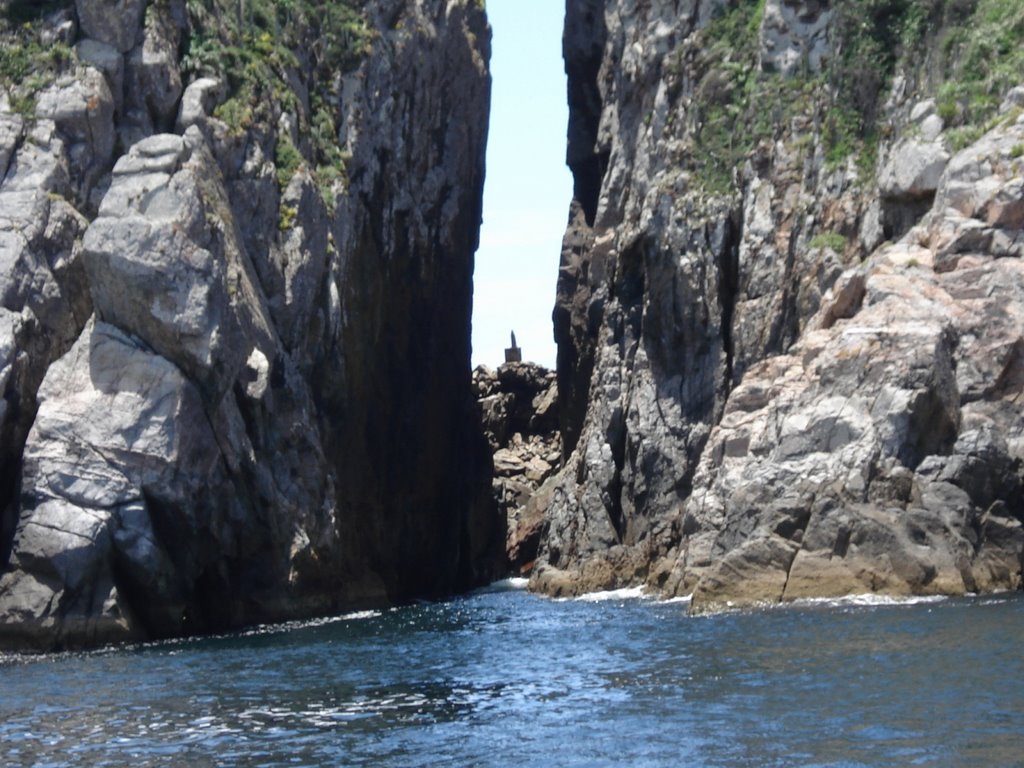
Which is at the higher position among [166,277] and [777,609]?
[166,277]

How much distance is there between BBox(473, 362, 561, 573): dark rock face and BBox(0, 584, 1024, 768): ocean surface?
64.3 m

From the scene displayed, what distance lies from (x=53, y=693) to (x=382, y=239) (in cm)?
4392

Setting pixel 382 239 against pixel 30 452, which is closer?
pixel 30 452

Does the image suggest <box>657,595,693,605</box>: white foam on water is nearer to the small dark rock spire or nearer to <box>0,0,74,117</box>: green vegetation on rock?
<box>0,0,74,117</box>: green vegetation on rock

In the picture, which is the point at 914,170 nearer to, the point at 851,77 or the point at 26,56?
the point at 851,77

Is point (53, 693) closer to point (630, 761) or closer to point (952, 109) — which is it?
point (630, 761)

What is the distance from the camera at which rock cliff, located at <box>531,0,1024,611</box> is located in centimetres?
3850

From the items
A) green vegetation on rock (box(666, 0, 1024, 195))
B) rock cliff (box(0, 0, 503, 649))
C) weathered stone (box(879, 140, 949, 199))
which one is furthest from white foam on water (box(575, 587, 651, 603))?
green vegetation on rock (box(666, 0, 1024, 195))

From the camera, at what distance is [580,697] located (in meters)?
24.2

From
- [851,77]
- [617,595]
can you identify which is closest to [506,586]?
[617,595]

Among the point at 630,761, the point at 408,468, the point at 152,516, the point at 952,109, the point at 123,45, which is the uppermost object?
the point at 123,45

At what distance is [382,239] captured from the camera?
229 ft

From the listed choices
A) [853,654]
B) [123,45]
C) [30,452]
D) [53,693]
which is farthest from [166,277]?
[853,654]

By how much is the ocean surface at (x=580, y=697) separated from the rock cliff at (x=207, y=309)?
6.52 metres
